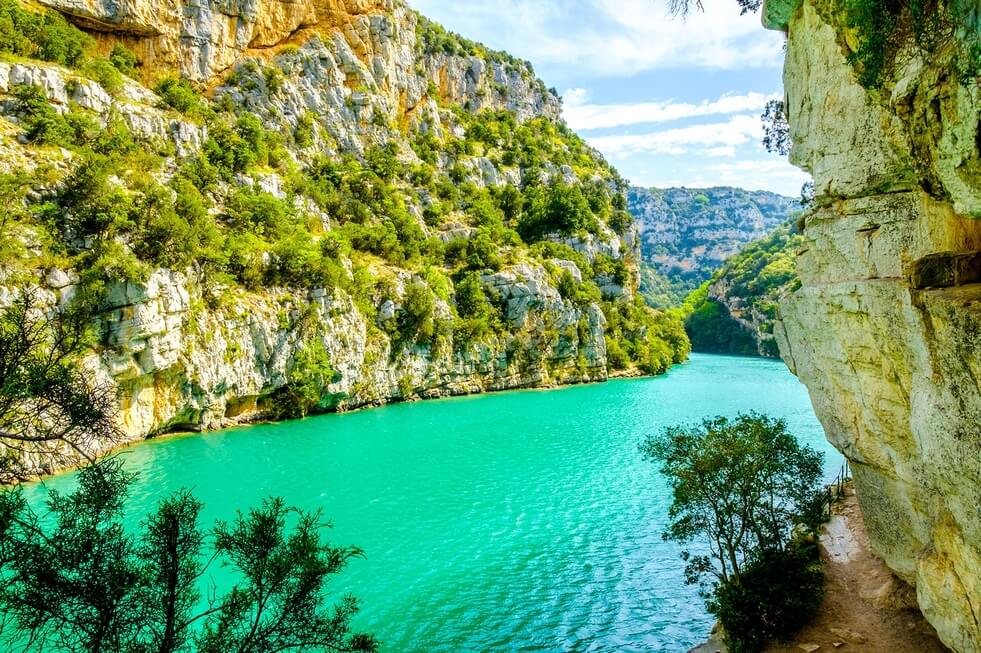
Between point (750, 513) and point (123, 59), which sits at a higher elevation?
point (123, 59)

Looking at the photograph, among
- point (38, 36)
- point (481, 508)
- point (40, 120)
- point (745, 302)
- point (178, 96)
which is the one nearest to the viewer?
point (481, 508)

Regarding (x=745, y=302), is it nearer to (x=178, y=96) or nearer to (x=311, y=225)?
(x=311, y=225)

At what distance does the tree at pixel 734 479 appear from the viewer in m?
10.7

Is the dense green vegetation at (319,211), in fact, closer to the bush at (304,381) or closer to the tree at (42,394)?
the bush at (304,381)

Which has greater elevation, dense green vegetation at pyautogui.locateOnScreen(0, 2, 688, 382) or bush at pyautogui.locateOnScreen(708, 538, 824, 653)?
dense green vegetation at pyautogui.locateOnScreen(0, 2, 688, 382)

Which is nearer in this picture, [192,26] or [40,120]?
[40,120]

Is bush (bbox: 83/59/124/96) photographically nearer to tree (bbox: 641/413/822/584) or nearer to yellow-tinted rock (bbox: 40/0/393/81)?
yellow-tinted rock (bbox: 40/0/393/81)

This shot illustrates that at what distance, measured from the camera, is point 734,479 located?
1064cm

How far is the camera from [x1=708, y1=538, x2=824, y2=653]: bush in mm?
9914

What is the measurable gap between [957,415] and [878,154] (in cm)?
470

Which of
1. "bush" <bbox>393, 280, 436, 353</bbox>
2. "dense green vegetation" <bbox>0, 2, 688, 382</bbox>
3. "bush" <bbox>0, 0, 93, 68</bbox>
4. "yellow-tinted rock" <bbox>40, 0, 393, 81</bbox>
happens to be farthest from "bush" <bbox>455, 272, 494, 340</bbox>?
"bush" <bbox>0, 0, 93, 68</bbox>

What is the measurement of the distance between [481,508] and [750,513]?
1064cm

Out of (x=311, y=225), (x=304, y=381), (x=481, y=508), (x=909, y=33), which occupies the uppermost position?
(x=311, y=225)

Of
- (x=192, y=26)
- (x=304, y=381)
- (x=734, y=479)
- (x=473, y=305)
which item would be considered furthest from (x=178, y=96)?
(x=734, y=479)
